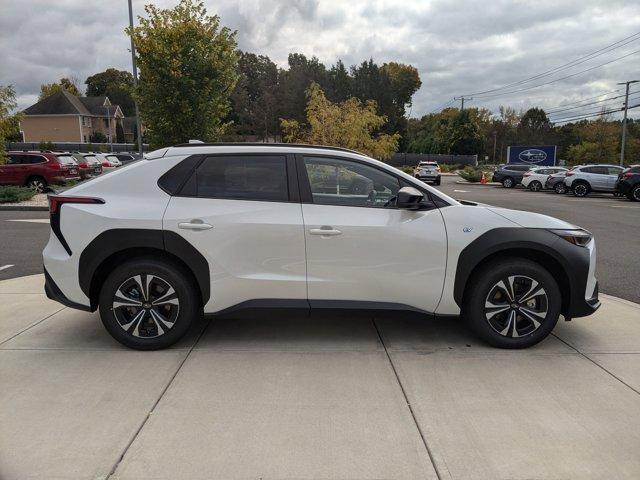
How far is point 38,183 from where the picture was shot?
755 inches

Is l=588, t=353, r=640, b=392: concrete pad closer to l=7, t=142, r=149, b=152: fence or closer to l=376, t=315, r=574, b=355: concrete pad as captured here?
l=376, t=315, r=574, b=355: concrete pad

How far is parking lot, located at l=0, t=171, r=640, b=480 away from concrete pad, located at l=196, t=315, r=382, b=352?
2 cm

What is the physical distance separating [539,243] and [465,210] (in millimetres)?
657

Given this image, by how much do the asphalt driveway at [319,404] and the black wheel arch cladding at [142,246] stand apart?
751 mm

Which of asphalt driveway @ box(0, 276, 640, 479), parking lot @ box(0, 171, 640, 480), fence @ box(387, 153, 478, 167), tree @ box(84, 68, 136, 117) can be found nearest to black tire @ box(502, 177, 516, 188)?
parking lot @ box(0, 171, 640, 480)

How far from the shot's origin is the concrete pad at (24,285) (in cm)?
614

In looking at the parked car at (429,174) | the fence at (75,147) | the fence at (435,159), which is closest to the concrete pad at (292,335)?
the parked car at (429,174)

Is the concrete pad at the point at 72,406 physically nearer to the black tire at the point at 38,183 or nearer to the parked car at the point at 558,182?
the black tire at the point at 38,183

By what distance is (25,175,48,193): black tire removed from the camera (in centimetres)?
1898

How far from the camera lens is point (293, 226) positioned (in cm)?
414

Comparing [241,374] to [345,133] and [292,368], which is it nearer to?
[292,368]

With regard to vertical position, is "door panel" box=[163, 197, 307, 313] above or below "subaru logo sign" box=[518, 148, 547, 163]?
below

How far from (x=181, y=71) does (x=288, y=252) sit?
11277mm

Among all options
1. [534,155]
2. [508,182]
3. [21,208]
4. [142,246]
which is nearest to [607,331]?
[142,246]
